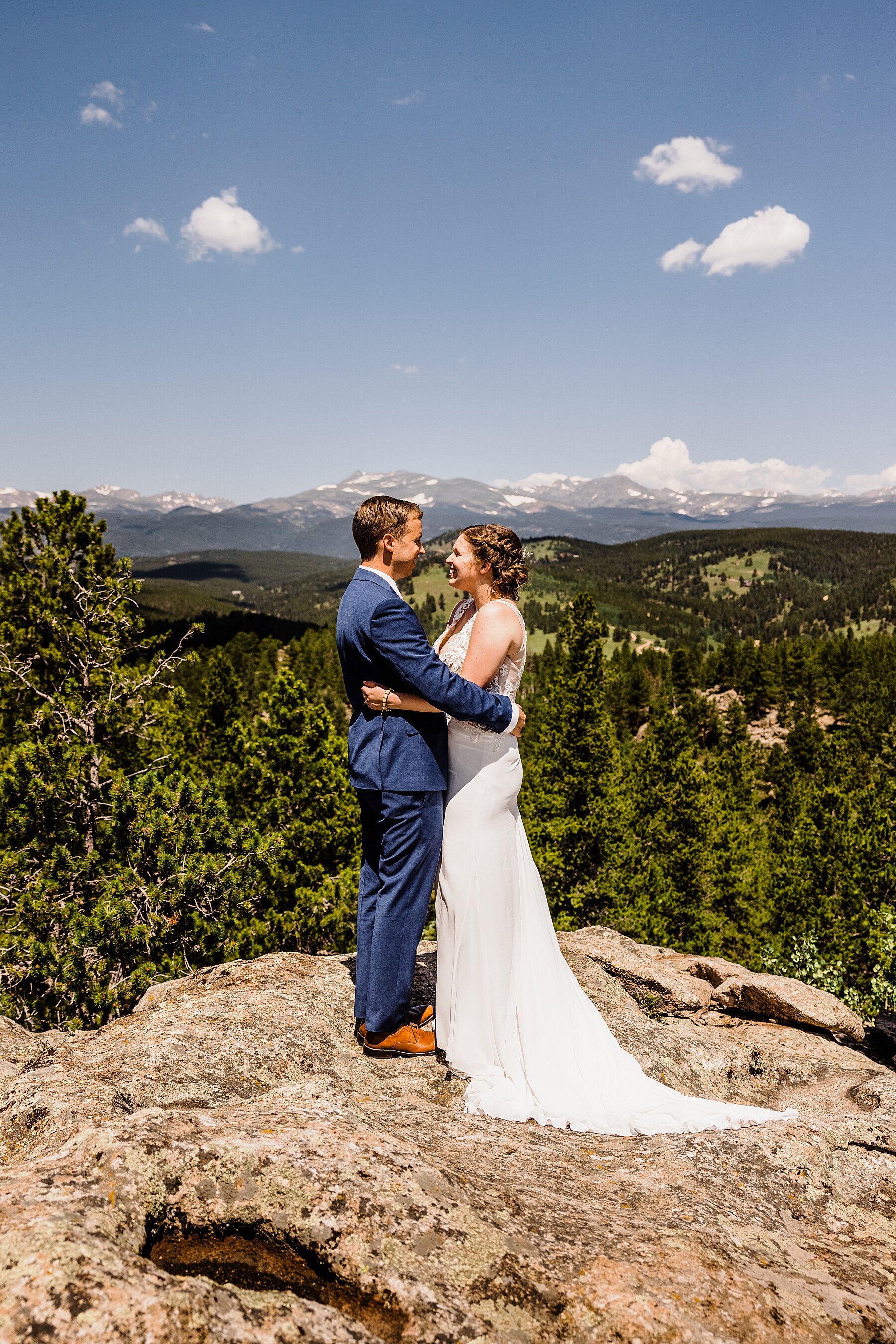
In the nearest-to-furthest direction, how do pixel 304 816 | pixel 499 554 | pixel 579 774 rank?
1. pixel 499 554
2. pixel 304 816
3. pixel 579 774

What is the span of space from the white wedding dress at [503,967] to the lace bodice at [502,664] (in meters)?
0.01

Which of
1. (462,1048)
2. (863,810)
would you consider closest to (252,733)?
(462,1048)

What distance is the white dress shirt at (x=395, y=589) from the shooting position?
5316mm

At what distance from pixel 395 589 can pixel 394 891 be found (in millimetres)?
2371

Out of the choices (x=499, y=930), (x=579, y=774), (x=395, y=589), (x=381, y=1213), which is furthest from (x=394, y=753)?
(x=579, y=774)

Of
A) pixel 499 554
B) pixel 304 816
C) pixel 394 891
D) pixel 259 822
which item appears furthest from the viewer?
pixel 304 816

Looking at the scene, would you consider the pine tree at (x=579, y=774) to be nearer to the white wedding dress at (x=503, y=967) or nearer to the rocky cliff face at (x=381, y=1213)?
the white wedding dress at (x=503, y=967)

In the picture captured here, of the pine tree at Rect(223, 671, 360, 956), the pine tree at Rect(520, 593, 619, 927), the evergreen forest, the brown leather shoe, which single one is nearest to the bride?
the brown leather shoe

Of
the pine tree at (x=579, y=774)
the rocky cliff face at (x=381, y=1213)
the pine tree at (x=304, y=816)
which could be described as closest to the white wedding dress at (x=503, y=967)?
the rocky cliff face at (x=381, y=1213)

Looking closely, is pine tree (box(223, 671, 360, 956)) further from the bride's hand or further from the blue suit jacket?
the bride's hand

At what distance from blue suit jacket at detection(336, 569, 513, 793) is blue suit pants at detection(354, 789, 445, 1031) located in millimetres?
187

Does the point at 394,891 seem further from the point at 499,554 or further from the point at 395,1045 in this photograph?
the point at 499,554

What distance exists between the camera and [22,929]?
1188cm

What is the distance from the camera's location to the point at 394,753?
17.6 feet
